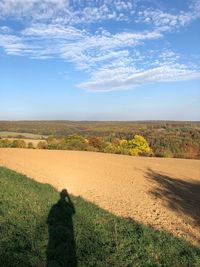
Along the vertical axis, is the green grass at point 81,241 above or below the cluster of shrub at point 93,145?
above

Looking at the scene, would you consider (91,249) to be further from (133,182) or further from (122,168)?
(122,168)

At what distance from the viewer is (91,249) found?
21.4ft

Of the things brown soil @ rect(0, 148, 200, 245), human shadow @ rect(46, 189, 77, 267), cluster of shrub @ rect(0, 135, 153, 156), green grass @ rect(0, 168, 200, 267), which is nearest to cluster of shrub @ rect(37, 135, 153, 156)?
cluster of shrub @ rect(0, 135, 153, 156)

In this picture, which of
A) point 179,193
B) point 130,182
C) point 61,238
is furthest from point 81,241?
point 130,182

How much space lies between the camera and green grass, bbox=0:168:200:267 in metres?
6.08

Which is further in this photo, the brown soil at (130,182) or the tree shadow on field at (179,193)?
the tree shadow on field at (179,193)

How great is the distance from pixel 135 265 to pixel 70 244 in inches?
55.0

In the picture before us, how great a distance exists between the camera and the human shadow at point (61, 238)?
19.9 feet

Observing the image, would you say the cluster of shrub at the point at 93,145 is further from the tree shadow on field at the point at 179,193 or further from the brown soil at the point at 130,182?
the tree shadow on field at the point at 179,193

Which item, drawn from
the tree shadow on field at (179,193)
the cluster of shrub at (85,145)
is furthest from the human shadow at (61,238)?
the cluster of shrub at (85,145)

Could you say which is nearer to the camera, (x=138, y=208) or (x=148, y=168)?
(x=138, y=208)

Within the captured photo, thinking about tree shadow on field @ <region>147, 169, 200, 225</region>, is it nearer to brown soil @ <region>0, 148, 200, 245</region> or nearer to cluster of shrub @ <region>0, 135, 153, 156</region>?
brown soil @ <region>0, 148, 200, 245</region>

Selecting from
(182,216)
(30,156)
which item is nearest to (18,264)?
(182,216)

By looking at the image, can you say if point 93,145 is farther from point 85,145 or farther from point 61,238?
point 61,238
